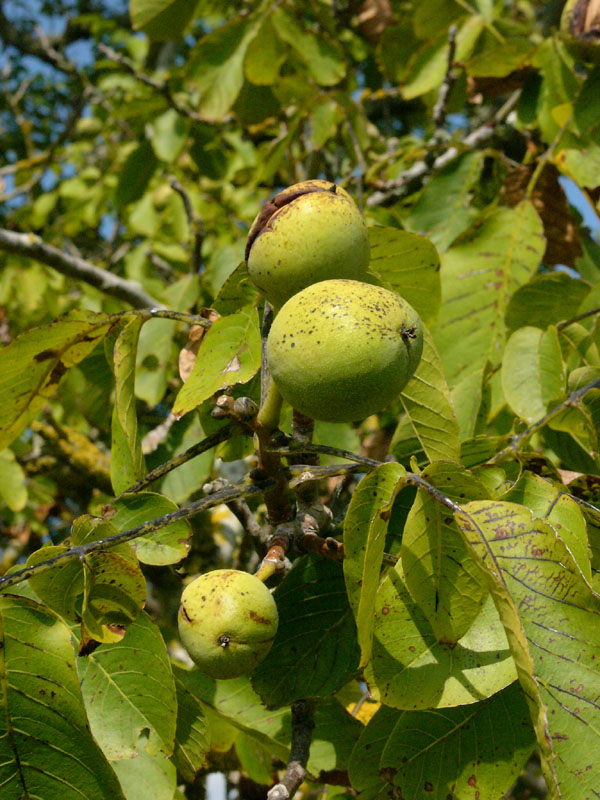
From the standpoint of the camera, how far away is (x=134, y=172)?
11.6 feet

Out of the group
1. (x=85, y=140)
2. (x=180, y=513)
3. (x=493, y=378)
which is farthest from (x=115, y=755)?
(x=85, y=140)

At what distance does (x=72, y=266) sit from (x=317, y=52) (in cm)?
134

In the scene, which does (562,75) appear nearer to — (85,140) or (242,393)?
(242,393)

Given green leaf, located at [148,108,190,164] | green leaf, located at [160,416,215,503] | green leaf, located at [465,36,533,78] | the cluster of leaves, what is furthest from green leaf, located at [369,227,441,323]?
green leaf, located at [148,108,190,164]

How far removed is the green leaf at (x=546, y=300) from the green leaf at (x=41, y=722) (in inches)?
50.6

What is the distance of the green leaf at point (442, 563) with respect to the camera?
90cm

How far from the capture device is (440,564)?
909 millimetres

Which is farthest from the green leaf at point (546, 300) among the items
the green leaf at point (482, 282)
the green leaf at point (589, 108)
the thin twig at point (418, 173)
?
the thin twig at point (418, 173)

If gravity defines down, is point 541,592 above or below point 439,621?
above

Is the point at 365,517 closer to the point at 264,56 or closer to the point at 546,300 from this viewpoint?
the point at 546,300

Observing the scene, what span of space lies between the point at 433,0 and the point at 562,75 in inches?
36.5

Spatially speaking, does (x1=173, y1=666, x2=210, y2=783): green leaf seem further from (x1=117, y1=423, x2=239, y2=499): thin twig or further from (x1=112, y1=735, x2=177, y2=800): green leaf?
(x1=117, y1=423, x2=239, y2=499): thin twig

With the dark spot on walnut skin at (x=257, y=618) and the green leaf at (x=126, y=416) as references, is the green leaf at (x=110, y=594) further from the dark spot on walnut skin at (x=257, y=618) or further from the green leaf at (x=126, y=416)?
the green leaf at (x=126, y=416)

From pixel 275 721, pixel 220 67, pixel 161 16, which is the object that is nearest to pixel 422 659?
pixel 275 721
